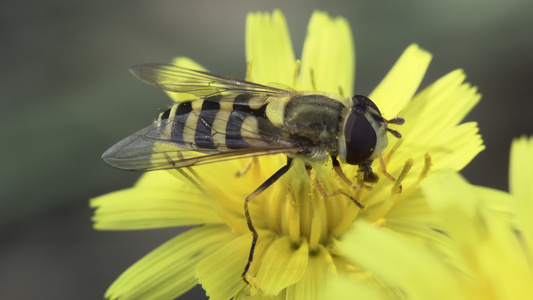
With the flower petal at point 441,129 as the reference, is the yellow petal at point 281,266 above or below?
below

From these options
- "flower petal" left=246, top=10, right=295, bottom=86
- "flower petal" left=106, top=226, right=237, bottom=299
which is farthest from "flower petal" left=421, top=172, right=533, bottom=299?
"flower petal" left=246, top=10, right=295, bottom=86

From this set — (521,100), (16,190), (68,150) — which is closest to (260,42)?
(68,150)

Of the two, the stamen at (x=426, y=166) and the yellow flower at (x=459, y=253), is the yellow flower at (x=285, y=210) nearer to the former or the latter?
the stamen at (x=426, y=166)

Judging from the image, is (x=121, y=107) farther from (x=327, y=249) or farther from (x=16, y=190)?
(x=327, y=249)

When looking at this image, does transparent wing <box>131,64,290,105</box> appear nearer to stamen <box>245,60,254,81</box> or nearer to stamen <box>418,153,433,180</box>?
stamen <box>245,60,254,81</box>

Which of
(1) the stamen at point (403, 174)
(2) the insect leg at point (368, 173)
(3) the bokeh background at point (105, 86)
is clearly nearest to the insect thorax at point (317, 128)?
(2) the insect leg at point (368, 173)

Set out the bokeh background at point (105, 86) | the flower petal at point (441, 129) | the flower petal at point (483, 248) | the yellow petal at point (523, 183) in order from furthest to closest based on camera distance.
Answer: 1. the bokeh background at point (105, 86)
2. the flower petal at point (441, 129)
3. the yellow petal at point (523, 183)
4. the flower petal at point (483, 248)

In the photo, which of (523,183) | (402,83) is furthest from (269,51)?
(523,183)
